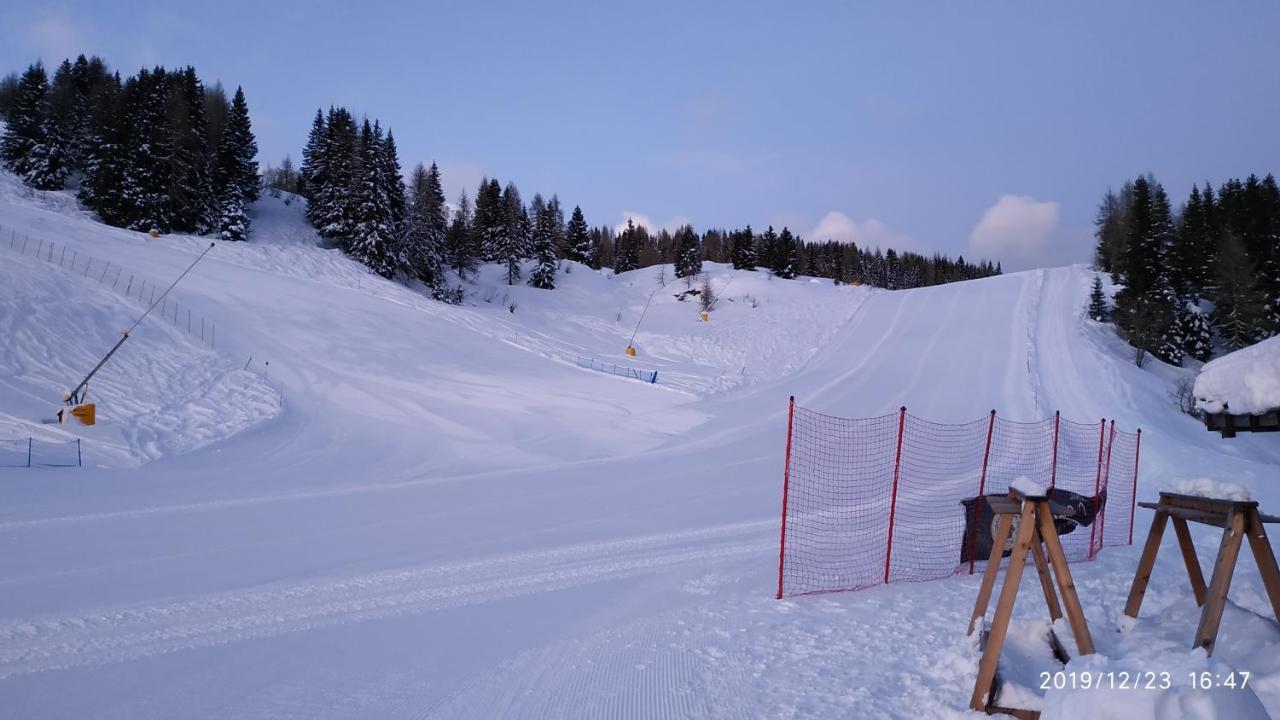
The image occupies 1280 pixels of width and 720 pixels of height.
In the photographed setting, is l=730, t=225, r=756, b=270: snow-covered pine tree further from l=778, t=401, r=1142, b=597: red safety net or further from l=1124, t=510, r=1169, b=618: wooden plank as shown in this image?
l=1124, t=510, r=1169, b=618: wooden plank

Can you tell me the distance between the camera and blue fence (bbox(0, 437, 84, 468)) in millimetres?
11587

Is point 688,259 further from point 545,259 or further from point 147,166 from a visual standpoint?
point 147,166

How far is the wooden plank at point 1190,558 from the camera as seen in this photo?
4828 millimetres

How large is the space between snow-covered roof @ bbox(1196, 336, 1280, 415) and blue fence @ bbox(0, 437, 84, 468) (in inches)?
675

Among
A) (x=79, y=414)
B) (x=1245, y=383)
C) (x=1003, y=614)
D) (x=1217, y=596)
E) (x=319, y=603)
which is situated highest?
(x=1245, y=383)

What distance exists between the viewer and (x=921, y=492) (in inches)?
481

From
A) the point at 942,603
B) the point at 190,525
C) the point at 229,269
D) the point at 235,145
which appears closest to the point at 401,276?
the point at 229,269

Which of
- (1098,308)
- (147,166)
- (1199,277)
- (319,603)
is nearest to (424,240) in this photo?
(147,166)

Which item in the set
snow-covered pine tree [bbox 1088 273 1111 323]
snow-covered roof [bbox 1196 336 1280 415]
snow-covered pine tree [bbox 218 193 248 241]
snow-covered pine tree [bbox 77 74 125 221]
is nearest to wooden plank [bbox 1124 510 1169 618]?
snow-covered roof [bbox 1196 336 1280 415]

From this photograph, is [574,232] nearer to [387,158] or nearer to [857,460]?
[387,158]

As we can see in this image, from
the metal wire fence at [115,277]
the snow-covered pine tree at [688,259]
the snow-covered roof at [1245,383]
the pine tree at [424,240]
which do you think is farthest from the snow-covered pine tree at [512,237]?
the snow-covered roof at [1245,383]

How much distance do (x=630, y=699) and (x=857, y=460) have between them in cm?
1188

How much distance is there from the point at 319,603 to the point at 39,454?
10.3m

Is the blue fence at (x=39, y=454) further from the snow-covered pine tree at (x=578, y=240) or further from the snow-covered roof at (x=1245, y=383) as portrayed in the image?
the snow-covered pine tree at (x=578, y=240)
